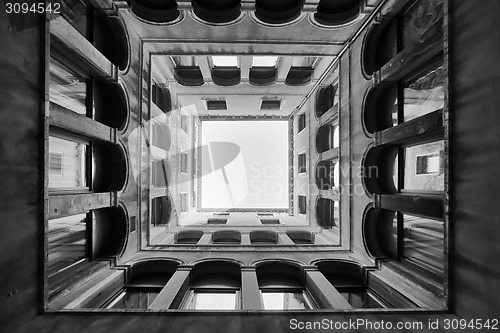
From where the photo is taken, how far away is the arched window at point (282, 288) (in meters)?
10.2

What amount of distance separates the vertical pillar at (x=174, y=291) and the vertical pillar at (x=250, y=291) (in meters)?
2.24

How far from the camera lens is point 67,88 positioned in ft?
30.3

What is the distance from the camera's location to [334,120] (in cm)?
1636

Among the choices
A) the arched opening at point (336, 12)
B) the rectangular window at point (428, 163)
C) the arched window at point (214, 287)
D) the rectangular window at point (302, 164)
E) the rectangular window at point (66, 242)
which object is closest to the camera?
the rectangular window at point (66, 242)

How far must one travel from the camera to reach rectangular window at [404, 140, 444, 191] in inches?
350

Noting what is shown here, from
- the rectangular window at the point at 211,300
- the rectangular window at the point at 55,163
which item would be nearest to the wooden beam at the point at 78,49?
the rectangular window at the point at 55,163

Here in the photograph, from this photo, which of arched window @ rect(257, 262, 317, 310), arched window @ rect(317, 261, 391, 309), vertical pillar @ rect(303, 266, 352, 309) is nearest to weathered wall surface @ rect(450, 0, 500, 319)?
vertical pillar @ rect(303, 266, 352, 309)

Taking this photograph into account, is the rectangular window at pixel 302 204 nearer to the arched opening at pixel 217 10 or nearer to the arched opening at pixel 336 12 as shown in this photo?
the arched opening at pixel 336 12

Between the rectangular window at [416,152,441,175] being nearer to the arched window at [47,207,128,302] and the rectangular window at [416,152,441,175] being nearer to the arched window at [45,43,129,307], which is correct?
the arched window at [45,43,129,307]

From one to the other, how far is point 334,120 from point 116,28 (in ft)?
40.0

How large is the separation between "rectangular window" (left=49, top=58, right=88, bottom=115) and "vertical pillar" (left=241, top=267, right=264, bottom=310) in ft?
28.3

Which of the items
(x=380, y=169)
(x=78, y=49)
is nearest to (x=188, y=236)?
(x=380, y=169)

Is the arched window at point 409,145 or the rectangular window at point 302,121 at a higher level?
the rectangular window at point 302,121

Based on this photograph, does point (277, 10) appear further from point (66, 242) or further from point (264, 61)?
point (66, 242)
